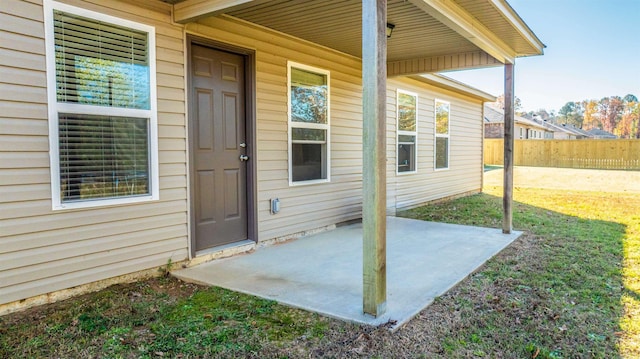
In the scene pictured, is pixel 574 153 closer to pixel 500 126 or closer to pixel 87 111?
pixel 500 126

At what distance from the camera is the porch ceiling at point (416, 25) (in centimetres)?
368

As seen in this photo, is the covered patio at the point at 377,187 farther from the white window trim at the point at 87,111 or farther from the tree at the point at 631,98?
the tree at the point at 631,98

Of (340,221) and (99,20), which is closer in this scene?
(99,20)

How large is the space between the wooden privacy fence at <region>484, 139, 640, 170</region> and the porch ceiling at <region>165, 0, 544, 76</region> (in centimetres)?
1993

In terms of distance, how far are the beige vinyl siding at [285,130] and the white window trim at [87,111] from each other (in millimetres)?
664

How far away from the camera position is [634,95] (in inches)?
2314

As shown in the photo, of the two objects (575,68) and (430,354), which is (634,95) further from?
(430,354)

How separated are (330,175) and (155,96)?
2792mm

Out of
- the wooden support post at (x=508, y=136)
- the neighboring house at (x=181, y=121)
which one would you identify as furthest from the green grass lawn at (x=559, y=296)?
the neighboring house at (x=181, y=121)

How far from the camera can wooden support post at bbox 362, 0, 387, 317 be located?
2648 mm

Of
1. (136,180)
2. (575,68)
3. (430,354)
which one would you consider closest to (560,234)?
(430,354)

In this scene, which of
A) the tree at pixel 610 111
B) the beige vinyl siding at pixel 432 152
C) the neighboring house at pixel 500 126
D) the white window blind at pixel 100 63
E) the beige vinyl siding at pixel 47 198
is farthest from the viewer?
the tree at pixel 610 111

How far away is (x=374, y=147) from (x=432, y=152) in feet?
21.6

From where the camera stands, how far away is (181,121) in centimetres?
385
